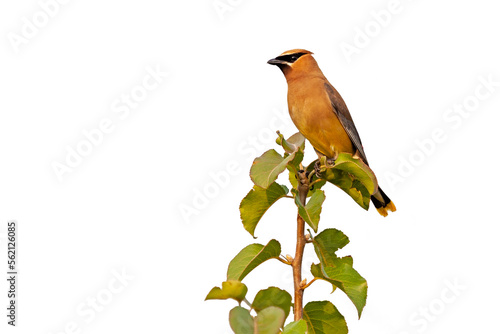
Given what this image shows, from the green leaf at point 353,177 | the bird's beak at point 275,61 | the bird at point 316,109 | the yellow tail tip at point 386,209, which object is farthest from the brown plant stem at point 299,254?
the yellow tail tip at point 386,209

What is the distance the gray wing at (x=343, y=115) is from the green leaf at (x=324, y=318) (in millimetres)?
2470

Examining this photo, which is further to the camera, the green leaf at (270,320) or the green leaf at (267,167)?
the green leaf at (267,167)

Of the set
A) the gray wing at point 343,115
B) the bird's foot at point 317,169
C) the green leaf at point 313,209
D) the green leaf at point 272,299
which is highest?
the gray wing at point 343,115

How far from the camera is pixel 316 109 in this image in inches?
208

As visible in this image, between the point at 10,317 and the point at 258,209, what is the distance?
2.44 meters

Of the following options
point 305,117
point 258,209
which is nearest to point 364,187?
point 258,209

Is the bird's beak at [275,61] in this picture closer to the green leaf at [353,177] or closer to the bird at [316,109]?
the bird at [316,109]

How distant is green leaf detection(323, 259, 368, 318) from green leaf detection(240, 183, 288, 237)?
0.52 m

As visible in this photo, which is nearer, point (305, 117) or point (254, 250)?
point (254, 250)

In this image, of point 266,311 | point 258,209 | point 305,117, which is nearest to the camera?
point 266,311

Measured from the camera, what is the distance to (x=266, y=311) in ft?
9.58

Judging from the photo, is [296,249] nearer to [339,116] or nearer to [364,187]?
[364,187]

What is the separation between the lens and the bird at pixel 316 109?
528 centimetres

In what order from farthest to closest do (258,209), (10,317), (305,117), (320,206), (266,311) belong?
(305,117) < (10,317) < (258,209) < (320,206) < (266,311)
